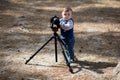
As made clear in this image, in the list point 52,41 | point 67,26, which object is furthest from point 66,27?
point 52,41

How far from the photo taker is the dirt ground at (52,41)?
817cm

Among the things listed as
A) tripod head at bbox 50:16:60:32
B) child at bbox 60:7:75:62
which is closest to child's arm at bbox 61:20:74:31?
child at bbox 60:7:75:62

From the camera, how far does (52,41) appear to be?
1052 cm

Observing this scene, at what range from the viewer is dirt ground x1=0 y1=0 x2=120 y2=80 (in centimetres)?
817

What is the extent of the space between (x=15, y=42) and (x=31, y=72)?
2617 mm

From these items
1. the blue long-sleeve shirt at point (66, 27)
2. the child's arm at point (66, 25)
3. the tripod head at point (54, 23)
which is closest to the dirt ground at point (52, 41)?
the blue long-sleeve shirt at point (66, 27)

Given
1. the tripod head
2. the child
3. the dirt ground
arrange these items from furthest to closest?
1. the dirt ground
2. the child
3. the tripod head

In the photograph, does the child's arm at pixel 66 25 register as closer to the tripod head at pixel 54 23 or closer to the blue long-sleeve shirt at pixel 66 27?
the blue long-sleeve shirt at pixel 66 27

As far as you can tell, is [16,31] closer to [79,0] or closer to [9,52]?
[9,52]

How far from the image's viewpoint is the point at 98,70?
8273 millimetres

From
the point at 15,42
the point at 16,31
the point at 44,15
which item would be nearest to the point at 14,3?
the point at 44,15

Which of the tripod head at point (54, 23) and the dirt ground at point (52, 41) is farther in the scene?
the dirt ground at point (52, 41)

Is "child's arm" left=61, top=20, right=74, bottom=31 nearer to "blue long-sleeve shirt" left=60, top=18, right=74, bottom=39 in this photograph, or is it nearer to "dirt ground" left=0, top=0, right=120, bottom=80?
"blue long-sleeve shirt" left=60, top=18, right=74, bottom=39

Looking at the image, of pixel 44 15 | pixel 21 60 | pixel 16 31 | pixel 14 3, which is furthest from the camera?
pixel 14 3
